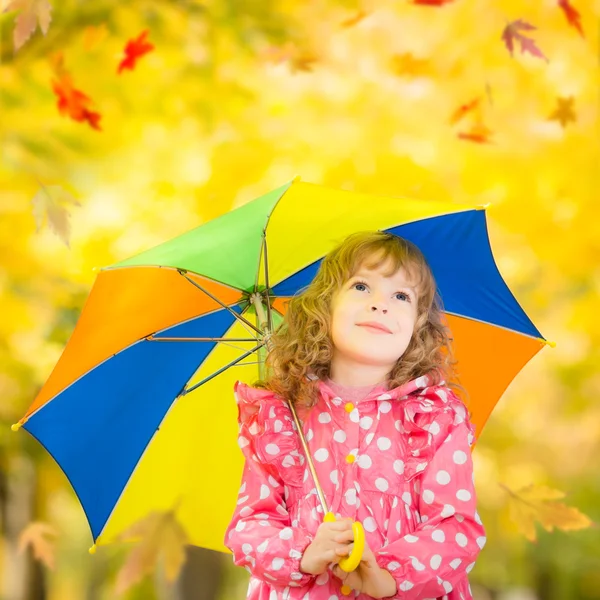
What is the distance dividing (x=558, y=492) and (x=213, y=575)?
1066 millimetres

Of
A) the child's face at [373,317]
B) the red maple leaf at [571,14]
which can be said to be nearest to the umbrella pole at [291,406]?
the child's face at [373,317]

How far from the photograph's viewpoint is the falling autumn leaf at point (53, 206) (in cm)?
261

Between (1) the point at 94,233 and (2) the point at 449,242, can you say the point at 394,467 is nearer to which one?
(2) the point at 449,242

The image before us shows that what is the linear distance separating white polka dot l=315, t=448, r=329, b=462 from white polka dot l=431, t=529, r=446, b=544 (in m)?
0.19

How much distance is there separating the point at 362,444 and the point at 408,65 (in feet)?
5.39

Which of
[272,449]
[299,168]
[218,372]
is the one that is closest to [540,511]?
[299,168]

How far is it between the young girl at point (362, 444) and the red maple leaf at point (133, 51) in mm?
1529

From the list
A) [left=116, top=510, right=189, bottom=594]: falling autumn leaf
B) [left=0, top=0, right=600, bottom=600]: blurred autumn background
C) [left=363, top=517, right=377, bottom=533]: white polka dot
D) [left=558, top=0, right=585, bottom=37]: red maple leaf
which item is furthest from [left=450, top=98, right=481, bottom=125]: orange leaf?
[left=363, top=517, right=377, bottom=533]: white polka dot

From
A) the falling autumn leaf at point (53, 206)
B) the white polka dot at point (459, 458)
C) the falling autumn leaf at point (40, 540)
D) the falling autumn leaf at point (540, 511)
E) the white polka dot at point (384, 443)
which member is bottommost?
the falling autumn leaf at point (40, 540)

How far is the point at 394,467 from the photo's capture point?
1.31 metres

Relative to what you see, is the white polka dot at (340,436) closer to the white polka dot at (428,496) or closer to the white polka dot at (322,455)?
the white polka dot at (322,455)

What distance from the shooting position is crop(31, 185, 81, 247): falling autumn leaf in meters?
2.61

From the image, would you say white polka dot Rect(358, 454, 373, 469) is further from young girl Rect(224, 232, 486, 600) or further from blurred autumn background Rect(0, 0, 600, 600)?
blurred autumn background Rect(0, 0, 600, 600)

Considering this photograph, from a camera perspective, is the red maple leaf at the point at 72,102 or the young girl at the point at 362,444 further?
the red maple leaf at the point at 72,102
